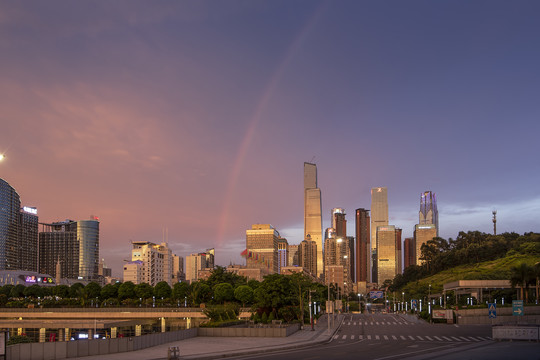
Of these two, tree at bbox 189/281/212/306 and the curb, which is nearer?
the curb

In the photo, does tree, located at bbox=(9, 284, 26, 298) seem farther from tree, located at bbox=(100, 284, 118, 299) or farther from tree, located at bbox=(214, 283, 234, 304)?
tree, located at bbox=(214, 283, 234, 304)

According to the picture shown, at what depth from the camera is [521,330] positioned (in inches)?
1944

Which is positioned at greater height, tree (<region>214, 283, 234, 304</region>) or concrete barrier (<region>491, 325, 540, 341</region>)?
concrete barrier (<region>491, 325, 540, 341</region>)

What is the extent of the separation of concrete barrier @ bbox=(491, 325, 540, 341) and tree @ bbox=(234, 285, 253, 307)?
211ft

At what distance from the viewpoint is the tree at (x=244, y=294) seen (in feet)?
353

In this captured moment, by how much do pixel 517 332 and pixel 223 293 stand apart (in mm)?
71254

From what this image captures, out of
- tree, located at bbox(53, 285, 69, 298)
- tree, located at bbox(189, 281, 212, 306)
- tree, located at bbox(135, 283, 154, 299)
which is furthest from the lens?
tree, located at bbox(53, 285, 69, 298)

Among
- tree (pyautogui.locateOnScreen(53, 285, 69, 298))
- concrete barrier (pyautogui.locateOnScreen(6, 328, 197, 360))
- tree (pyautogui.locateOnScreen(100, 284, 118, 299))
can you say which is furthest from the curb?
tree (pyautogui.locateOnScreen(53, 285, 69, 298))

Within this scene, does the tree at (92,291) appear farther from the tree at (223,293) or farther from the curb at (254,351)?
the curb at (254,351)

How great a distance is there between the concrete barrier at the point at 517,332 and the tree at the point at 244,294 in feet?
211

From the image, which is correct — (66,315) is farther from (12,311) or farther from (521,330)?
(521,330)

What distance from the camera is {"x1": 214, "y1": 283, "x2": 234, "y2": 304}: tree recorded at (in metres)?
111

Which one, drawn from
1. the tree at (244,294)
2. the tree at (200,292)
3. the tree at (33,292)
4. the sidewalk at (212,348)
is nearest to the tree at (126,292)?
the tree at (200,292)

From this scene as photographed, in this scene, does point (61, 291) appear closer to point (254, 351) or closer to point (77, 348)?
point (77, 348)
